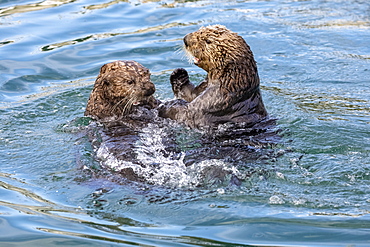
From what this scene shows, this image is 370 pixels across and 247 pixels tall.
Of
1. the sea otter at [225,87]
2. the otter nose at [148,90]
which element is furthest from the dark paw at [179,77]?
the otter nose at [148,90]

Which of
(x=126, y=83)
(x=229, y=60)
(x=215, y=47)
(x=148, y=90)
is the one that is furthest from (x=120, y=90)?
(x=229, y=60)

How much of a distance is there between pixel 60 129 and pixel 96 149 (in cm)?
107

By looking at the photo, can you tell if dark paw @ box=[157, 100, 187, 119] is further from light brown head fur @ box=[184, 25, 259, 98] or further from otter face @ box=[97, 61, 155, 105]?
light brown head fur @ box=[184, 25, 259, 98]

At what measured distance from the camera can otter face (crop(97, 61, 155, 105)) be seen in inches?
250

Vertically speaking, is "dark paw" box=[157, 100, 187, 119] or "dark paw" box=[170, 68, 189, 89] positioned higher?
"dark paw" box=[170, 68, 189, 89]

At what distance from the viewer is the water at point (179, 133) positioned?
15.2 feet

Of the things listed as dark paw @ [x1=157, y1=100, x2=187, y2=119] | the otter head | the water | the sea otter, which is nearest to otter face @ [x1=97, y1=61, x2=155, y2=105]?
the otter head

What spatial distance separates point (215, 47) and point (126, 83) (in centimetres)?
108

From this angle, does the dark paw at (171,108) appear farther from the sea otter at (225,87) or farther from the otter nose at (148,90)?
the otter nose at (148,90)

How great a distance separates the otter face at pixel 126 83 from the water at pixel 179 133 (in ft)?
1.75

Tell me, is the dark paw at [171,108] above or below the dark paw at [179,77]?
below

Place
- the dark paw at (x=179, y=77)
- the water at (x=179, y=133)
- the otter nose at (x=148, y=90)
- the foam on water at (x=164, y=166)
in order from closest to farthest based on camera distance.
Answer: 1. the water at (x=179, y=133)
2. the foam on water at (x=164, y=166)
3. the otter nose at (x=148, y=90)
4. the dark paw at (x=179, y=77)

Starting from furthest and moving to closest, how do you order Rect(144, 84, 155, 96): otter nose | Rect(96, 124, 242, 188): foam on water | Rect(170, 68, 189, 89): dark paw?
Rect(170, 68, 189, 89): dark paw
Rect(144, 84, 155, 96): otter nose
Rect(96, 124, 242, 188): foam on water

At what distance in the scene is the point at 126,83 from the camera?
21.0 feet
